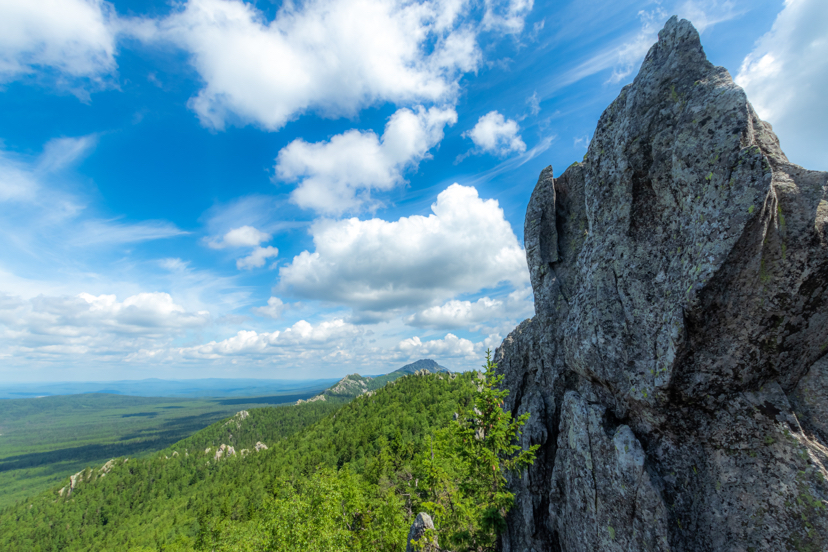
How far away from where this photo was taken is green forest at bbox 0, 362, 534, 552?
727 inches

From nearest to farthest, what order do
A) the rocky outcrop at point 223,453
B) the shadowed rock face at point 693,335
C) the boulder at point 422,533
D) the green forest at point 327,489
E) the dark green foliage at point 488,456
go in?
the shadowed rock face at point 693,335, the dark green foliage at point 488,456, the green forest at point 327,489, the boulder at point 422,533, the rocky outcrop at point 223,453

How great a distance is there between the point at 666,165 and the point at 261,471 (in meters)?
155

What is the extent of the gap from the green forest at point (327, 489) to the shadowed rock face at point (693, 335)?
4.44 meters

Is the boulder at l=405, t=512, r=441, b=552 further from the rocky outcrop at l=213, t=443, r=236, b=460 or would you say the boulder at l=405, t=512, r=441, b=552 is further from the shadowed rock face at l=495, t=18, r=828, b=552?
the rocky outcrop at l=213, t=443, r=236, b=460

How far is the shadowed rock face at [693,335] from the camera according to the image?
10195 millimetres

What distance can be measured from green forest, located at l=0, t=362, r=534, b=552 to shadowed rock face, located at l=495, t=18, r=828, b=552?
4.44 m

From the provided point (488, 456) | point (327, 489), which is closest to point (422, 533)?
point (327, 489)

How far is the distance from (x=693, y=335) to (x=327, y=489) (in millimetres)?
30747

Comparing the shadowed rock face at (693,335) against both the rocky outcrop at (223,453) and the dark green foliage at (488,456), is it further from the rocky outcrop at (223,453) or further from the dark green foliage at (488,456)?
the rocky outcrop at (223,453)

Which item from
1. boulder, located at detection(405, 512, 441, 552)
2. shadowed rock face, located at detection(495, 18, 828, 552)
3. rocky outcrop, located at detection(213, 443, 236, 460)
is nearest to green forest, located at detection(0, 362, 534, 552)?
rocky outcrop, located at detection(213, 443, 236, 460)

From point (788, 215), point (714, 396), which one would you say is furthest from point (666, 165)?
point (714, 396)

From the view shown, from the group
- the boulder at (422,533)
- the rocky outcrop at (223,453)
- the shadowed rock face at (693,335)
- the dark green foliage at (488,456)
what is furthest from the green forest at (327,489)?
the shadowed rock face at (693,335)

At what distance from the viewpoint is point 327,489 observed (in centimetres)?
2927

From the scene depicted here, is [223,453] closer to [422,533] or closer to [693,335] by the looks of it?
[422,533]
